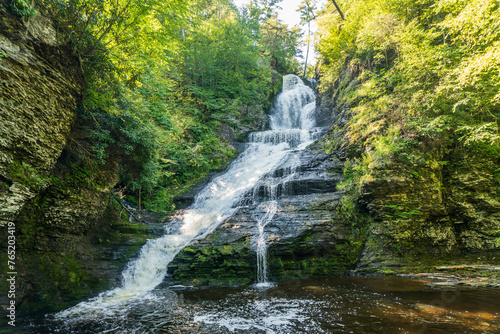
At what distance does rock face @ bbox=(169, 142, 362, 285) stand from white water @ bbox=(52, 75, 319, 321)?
1.30 ft

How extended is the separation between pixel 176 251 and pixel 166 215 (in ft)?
11.3

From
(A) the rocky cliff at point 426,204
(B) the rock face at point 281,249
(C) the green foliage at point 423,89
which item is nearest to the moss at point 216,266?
(B) the rock face at point 281,249

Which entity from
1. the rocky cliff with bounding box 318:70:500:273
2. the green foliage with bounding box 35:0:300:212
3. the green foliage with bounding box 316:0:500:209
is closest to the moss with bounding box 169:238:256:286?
the rocky cliff with bounding box 318:70:500:273

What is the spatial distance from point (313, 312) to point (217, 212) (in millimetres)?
7105

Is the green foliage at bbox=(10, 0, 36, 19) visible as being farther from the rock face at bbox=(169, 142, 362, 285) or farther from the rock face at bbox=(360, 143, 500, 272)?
the rock face at bbox=(360, 143, 500, 272)

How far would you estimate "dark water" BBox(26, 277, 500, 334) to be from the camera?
418 centimetres

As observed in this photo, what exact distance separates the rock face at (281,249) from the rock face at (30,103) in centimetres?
500

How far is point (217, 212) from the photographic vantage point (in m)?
11.3

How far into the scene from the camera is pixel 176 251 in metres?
8.73

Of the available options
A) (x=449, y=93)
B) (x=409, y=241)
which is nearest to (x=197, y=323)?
(x=409, y=241)

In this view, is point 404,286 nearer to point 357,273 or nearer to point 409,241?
point 357,273

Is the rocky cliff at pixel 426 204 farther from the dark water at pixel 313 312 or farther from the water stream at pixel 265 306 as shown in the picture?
the dark water at pixel 313 312

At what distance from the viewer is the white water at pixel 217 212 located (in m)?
6.31

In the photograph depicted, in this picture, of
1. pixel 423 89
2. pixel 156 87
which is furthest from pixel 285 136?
pixel 156 87
